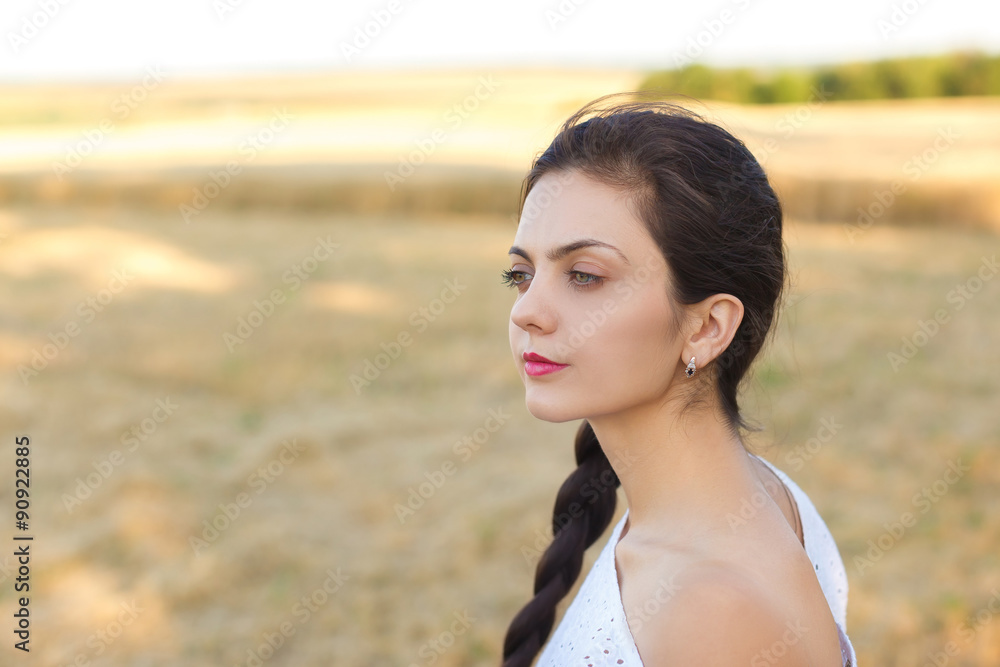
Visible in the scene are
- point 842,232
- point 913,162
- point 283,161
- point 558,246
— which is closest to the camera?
point 558,246

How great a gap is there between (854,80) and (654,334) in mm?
23120

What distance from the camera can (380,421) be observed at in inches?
215

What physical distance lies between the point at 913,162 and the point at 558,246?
10859 millimetres

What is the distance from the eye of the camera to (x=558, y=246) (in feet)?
4.75

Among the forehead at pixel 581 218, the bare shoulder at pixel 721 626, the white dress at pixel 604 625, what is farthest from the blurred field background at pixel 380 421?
the bare shoulder at pixel 721 626

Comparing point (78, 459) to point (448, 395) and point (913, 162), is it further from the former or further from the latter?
point (913, 162)

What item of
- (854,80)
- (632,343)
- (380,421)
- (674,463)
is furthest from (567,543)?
(854,80)

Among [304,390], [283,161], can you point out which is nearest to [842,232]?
[304,390]

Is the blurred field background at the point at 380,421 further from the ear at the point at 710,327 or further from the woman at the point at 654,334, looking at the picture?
the ear at the point at 710,327

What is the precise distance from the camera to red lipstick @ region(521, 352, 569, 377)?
1465 mm

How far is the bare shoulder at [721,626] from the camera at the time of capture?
118 centimetres

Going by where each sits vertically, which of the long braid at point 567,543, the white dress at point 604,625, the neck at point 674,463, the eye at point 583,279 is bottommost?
the long braid at point 567,543

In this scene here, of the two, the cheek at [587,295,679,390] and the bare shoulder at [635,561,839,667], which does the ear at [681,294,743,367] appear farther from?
the bare shoulder at [635,561,839,667]

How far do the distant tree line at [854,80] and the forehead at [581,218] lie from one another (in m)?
19.5
